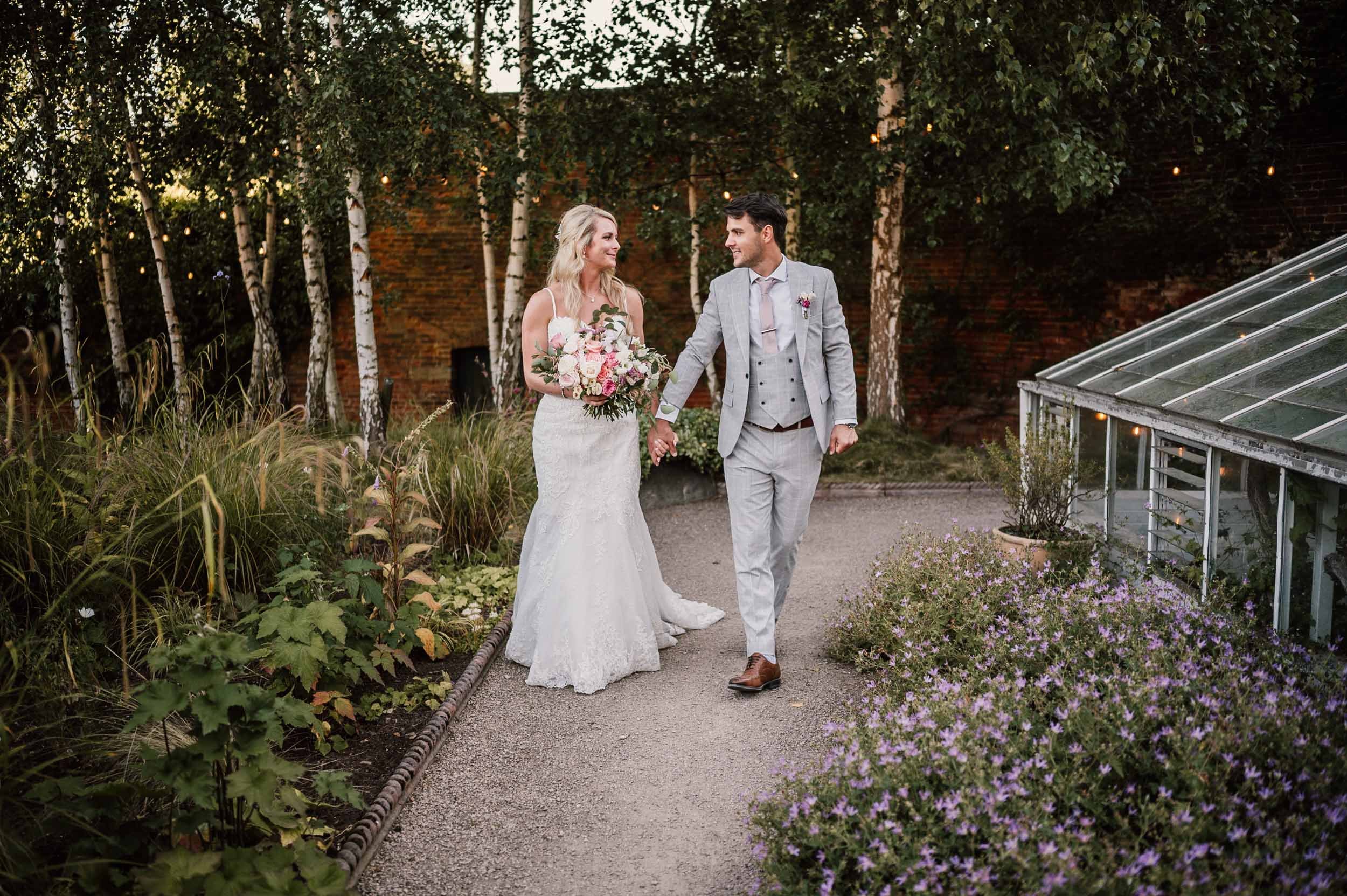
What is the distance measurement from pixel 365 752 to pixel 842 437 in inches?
99.2

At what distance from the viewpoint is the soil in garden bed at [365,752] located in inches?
146

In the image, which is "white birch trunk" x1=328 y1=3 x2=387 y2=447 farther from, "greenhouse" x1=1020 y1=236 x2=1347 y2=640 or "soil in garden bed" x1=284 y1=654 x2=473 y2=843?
"greenhouse" x1=1020 y1=236 x2=1347 y2=640

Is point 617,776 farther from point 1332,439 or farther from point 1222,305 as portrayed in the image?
point 1222,305

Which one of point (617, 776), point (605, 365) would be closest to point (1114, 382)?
point (605, 365)

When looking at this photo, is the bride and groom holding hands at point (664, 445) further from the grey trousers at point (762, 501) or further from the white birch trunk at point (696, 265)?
the white birch trunk at point (696, 265)

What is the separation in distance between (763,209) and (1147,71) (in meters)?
7.53

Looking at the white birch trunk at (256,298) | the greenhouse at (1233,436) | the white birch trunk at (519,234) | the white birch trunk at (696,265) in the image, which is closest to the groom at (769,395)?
the greenhouse at (1233,436)

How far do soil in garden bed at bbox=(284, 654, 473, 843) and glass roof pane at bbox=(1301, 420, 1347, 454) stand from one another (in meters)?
3.91

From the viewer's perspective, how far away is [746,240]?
187 inches

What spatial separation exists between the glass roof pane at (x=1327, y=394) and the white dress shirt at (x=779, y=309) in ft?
6.65

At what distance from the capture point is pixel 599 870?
3.38 meters

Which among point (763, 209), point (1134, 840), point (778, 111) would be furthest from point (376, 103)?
point (1134, 840)

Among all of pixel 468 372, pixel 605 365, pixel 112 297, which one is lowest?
pixel 468 372

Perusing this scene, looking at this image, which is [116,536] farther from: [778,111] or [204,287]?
[204,287]
